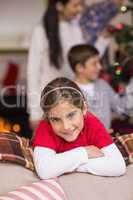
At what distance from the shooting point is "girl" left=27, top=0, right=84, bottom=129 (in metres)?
2.63

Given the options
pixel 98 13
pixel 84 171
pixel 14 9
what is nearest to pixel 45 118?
pixel 84 171

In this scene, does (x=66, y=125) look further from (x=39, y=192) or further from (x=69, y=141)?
(x=39, y=192)

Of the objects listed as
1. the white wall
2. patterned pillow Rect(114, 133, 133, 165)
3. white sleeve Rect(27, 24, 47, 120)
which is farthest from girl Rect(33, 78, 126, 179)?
the white wall

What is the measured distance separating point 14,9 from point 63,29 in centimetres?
146

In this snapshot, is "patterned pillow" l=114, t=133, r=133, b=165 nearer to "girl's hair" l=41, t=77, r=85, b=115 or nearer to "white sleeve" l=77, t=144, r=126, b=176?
"white sleeve" l=77, t=144, r=126, b=176

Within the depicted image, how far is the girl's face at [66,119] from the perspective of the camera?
1.62m

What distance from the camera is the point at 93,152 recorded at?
167cm

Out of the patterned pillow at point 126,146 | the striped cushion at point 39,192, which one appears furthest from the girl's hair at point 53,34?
the striped cushion at point 39,192

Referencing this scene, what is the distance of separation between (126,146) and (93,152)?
197 millimetres

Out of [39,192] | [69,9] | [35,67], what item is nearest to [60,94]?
[39,192]

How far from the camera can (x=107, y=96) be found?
242cm

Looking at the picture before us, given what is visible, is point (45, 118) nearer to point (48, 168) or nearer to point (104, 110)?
point (48, 168)

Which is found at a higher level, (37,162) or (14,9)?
(14,9)

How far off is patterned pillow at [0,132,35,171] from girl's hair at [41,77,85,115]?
0.17 m
